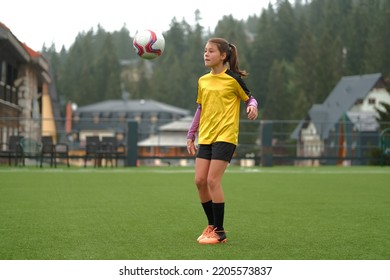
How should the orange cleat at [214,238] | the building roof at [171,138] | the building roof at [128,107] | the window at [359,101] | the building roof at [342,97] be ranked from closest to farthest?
the orange cleat at [214,238] → the building roof at [171,138] → the building roof at [342,97] → the window at [359,101] → the building roof at [128,107]

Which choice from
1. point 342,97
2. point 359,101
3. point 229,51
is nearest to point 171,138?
point 359,101

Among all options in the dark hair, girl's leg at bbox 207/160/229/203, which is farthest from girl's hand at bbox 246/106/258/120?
girl's leg at bbox 207/160/229/203

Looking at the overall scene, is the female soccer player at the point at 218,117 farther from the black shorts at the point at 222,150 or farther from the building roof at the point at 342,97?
the building roof at the point at 342,97

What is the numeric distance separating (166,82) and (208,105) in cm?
12508

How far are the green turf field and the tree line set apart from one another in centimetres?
7222

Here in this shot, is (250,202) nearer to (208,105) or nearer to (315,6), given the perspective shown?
(208,105)

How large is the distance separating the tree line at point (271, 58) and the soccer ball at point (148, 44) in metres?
76.9

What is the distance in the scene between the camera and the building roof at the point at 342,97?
84.4 m

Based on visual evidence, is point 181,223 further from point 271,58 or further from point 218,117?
point 271,58

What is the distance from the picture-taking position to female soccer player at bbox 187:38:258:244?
668 centimetres

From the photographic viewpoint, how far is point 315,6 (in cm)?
12506

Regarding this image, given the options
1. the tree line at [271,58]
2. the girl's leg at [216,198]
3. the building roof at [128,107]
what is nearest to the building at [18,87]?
the girl's leg at [216,198]

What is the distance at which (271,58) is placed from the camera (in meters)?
119

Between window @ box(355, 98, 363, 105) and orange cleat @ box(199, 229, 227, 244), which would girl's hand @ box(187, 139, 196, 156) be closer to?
orange cleat @ box(199, 229, 227, 244)
